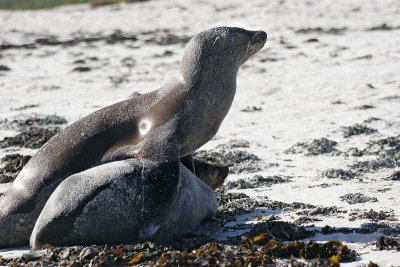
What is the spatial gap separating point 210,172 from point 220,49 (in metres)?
0.94

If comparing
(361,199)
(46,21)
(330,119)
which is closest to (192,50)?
(361,199)

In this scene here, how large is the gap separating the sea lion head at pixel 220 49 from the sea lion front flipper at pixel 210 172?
77cm

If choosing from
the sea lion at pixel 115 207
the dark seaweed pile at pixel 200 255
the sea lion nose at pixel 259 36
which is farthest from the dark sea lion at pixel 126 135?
the dark seaweed pile at pixel 200 255

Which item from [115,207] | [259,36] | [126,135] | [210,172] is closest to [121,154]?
[126,135]

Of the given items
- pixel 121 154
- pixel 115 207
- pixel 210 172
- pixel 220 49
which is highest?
pixel 220 49

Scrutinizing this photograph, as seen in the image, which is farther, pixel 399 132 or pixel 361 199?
pixel 399 132

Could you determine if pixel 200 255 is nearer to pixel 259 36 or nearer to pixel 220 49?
pixel 220 49

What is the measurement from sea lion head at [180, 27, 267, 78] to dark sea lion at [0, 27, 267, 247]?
0.04 feet

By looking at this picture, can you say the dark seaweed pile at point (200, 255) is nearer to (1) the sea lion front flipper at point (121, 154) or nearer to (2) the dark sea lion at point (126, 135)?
(2) the dark sea lion at point (126, 135)

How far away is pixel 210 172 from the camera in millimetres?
6527

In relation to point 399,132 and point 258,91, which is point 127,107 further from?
point 258,91

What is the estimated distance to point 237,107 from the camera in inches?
417

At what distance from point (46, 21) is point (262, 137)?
15.9m

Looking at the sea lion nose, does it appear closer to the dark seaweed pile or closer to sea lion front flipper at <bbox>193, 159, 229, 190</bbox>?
sea lion front flipper at <bbox>193, 159, 229, 190</bbox>
